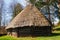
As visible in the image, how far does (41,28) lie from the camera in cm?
3978

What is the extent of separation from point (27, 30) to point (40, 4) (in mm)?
20735

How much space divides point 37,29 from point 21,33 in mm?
2544

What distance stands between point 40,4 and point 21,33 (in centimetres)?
2091

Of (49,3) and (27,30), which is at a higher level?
(49,3)

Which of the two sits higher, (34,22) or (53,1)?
(53,1)

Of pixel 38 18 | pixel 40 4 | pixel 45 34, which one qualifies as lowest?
pixel 45 34

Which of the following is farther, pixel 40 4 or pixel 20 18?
pixel 40 4

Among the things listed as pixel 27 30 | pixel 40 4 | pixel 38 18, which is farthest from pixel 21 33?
pixel 40 4

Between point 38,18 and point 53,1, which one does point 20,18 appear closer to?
point 38,18

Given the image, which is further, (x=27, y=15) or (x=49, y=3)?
(x=49, y=3)

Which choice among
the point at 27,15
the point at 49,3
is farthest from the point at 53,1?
the point at 27,15

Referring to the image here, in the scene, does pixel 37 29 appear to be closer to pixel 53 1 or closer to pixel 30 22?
pixel 30 22

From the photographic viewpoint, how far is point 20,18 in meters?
41.0

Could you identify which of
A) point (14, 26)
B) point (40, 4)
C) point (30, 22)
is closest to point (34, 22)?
point (30, 22)
